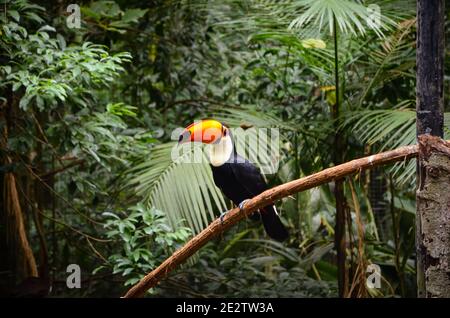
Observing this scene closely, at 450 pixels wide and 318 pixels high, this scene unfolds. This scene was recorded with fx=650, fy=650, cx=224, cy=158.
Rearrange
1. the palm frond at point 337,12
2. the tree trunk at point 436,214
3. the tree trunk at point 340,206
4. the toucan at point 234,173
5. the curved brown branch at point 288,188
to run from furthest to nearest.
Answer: the tree trunk at point 340,206 < the toucan at point 234,173 < the palm frond at point 337,12 < the curved brown branch at point 288,188 < the tree trunk at point 436,214

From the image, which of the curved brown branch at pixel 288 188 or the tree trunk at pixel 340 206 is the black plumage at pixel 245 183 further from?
the curved brown branch at pixel 288 188

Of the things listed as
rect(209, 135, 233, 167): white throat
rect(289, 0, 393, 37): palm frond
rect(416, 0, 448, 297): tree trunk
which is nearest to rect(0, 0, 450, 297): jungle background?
rect(289, 0, 393, 37): palm frond

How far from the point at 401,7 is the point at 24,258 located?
2.07 metres

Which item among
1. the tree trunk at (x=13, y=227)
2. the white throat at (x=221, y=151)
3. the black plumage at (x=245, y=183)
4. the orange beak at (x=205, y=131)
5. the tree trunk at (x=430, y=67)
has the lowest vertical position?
the tree trunk at (x=13, y=227)

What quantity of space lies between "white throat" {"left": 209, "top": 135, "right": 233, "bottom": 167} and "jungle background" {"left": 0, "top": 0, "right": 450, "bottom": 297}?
12 centimetres

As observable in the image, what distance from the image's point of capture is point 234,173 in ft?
8.18

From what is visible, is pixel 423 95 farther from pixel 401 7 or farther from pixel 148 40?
pixel 148 40

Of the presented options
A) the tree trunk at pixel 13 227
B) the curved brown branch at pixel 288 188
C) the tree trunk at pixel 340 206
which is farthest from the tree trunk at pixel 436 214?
the tree trunk at pixel 13 227

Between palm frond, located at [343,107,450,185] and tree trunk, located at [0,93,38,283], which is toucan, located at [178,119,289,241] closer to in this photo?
palm frond, located at [343,107,450,185]

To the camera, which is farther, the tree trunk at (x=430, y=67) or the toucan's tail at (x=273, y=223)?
the toucan's tail at (x=273, y=223)

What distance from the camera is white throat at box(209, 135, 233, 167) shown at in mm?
2513

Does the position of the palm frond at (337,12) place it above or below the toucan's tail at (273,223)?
above

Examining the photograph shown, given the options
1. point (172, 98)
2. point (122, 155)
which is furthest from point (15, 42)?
point (172, 98)

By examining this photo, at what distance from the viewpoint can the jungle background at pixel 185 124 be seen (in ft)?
8.15
